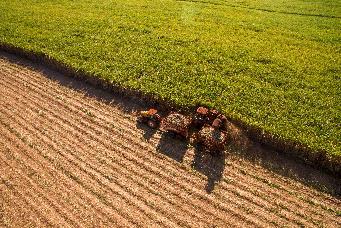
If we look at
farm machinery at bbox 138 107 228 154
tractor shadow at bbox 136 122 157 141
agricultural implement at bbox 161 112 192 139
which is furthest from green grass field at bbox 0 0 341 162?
tractor shadow at bbox 136 122 157 141

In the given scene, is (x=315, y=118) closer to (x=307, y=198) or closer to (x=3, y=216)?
(x=307, y=198)

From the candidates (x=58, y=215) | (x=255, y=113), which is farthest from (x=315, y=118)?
(x=58, y=215)

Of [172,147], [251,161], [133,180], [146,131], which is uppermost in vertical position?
[251,161]

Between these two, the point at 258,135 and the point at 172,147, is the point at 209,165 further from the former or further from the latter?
the point at 258,135

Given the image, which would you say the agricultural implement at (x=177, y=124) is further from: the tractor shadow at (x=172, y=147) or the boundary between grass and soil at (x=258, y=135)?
the boundary between grass and soil at (x=258, y=135)

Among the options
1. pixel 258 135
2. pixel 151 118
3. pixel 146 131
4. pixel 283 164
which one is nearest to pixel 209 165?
pixel 258 135

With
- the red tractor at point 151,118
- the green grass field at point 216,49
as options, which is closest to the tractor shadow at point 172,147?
the red tractor at point 151,118
